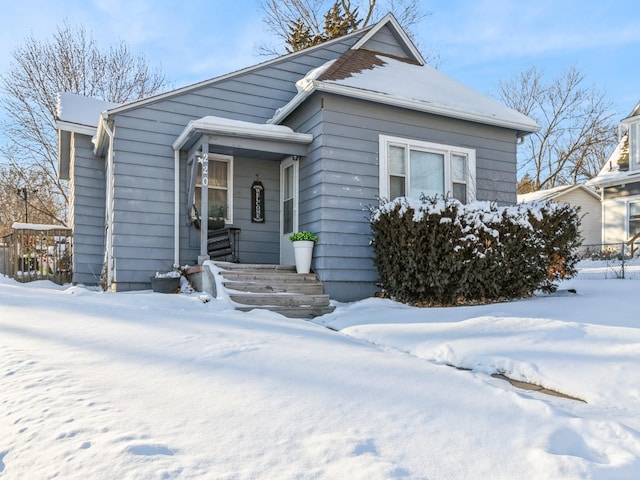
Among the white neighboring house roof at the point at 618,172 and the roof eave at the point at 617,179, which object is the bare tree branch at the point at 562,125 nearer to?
the white neighboring house roof at the point at 618,172

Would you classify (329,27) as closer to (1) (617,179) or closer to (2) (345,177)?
(1) (617,179)

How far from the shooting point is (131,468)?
1580 mm

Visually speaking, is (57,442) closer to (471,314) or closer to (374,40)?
(471,314)

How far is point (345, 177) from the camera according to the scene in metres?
6.98

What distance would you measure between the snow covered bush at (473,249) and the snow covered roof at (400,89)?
1885 mm

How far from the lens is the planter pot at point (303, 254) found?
6.72m

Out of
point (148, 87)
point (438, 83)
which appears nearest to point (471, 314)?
point (438, 83)

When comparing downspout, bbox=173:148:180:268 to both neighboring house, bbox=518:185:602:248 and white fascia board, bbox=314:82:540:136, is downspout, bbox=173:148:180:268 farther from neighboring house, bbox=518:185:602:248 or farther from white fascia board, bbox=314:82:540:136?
neighboring house, bbox=518:185:602:248

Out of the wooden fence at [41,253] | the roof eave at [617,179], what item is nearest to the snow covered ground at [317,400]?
the wooden fence at [41,253]

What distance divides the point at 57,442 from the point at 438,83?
8395 millimetres

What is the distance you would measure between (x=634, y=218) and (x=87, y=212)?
15.9 m

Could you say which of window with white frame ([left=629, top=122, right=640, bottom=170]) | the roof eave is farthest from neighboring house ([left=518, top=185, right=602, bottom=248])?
window with white frame ([left=629, top=122, right=640, bottom=170])

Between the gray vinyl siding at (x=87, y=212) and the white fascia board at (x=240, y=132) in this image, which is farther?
the gray vinyl siding at (x=87, y=212)

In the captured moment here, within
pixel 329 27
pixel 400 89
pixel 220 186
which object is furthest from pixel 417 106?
pixel 329 27
